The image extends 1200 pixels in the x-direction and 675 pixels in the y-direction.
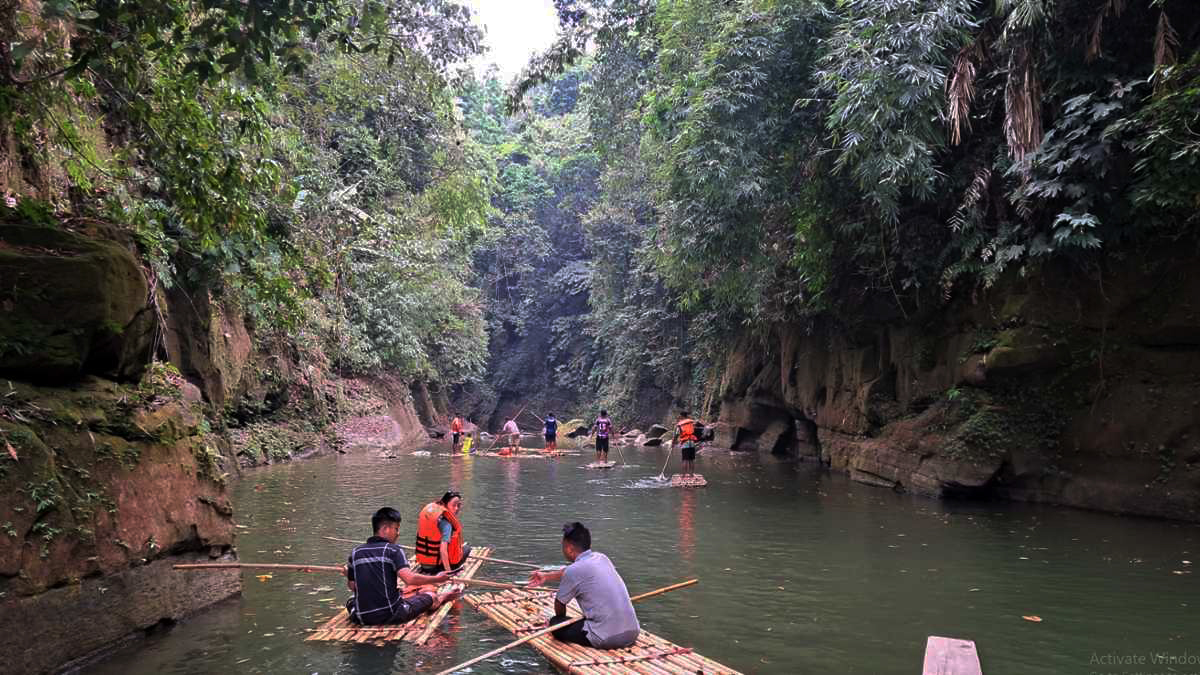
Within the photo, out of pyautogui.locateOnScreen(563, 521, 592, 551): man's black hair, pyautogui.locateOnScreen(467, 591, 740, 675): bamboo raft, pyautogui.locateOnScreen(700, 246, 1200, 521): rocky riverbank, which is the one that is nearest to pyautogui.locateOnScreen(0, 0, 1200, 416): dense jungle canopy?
pyautogui.locateOnScreen(700, 246, 1200, 521): rocky riverbank

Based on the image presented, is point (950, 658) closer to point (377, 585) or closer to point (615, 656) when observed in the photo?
point (615, 656)

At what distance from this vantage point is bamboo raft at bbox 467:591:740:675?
5398mm

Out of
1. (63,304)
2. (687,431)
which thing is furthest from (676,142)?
(63,304)

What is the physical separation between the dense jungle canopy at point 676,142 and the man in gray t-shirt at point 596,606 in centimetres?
415

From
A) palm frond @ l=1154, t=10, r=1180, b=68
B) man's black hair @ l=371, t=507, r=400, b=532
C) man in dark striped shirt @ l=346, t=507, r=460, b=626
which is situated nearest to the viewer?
man in dark striped shirt @ l=346, t=507, r=460, b=626

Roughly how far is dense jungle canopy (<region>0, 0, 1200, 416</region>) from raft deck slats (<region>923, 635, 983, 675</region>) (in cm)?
529

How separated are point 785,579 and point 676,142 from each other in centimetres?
959

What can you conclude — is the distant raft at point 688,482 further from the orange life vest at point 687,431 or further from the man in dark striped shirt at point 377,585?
the man in dark striped shirt at point 377,585

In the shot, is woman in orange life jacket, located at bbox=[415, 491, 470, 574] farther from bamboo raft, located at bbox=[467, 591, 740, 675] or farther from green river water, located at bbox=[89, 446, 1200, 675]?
bamboo raft, located at bbox=[467, 591, 740, 675]

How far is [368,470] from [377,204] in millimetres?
8364

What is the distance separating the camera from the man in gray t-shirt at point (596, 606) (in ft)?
19.4

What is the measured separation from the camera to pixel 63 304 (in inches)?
238

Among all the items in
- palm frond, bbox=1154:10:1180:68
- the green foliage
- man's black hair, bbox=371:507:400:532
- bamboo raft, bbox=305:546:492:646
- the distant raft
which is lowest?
bamboo raft, bbox=305:546:492:646

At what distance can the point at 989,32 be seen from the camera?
12.9m
